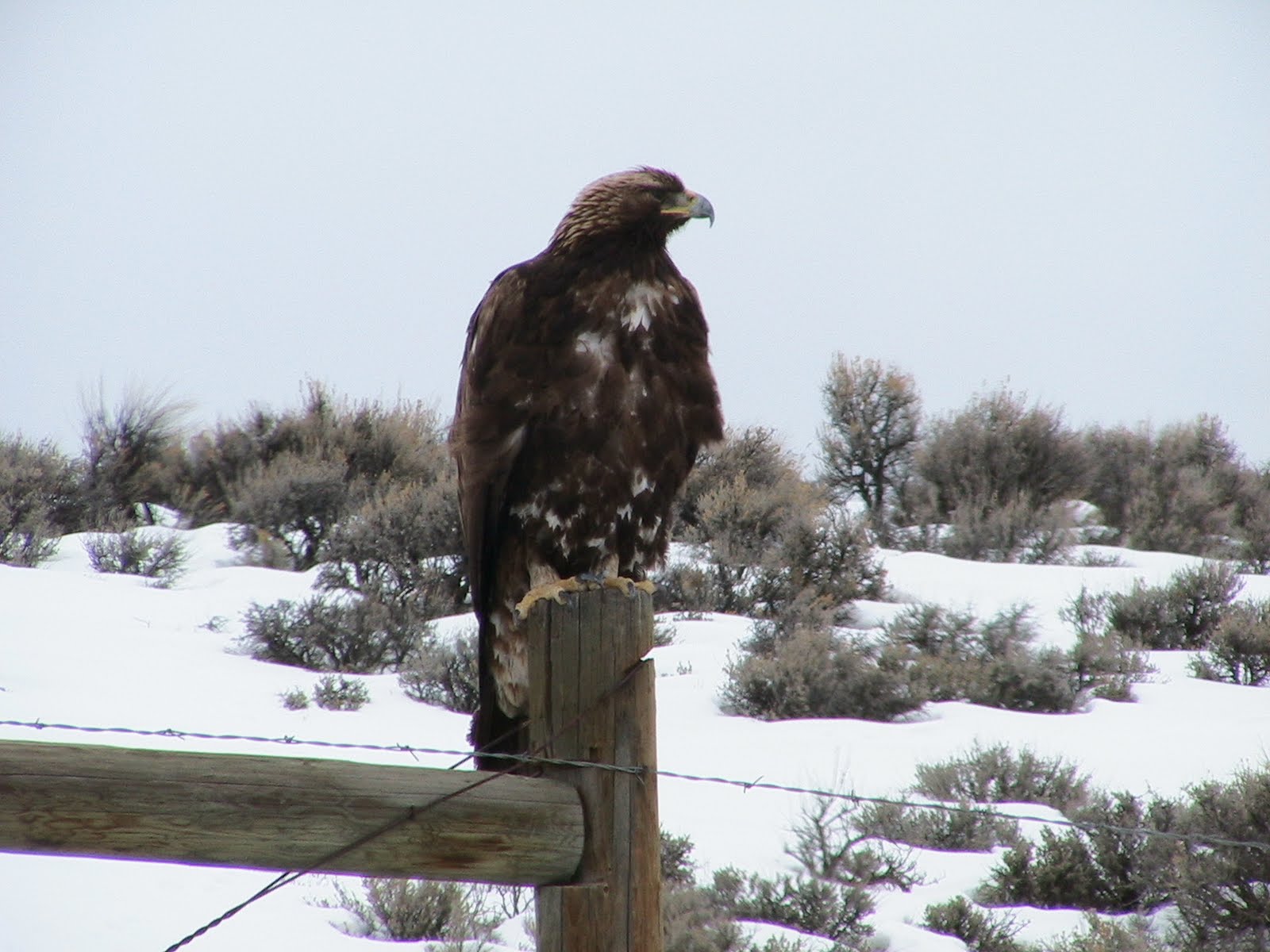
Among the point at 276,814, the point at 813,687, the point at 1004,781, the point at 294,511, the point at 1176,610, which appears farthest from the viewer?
the point at 294,511

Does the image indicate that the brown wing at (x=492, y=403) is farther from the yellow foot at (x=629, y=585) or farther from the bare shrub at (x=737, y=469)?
the bare shrub at (x=737, y=469)

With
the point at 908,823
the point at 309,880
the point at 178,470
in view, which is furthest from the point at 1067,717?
the point at 178,470

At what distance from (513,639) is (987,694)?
7230mm

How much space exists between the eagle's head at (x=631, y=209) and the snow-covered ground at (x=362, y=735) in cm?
351

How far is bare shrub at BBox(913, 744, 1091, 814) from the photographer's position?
26.9 feet

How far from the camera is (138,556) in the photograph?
1440 centimetres

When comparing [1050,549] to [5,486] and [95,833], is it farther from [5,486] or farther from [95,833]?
[95,833]

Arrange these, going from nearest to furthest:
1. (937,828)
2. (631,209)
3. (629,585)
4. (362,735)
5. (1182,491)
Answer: (629,585), (631,209), (937,828), (362,735), (1182,491)

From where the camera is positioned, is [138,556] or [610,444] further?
[138,556]

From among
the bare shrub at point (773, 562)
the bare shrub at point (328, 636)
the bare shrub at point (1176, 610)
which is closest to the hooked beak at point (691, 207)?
the bare shrub at point (328, 636)

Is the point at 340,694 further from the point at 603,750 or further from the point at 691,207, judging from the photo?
the point at 603,750

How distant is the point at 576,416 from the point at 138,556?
38.4 ft

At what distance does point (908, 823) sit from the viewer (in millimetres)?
7816

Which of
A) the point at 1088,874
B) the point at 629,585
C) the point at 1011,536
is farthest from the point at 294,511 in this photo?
the point at 629,585
